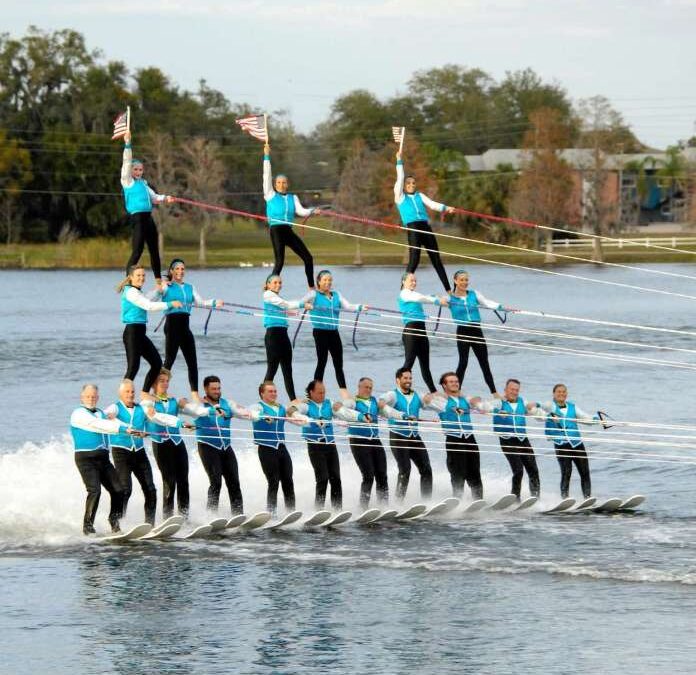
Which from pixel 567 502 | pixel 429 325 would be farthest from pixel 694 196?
pixel 567 502

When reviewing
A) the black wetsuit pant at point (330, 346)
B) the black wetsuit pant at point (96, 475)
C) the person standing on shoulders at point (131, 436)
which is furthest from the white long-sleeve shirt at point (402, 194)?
the black wetsuit pant at point (96, 475)

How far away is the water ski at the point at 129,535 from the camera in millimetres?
21406

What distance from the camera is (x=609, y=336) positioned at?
57.1 metres

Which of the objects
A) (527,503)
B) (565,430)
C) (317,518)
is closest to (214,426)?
(317,518)

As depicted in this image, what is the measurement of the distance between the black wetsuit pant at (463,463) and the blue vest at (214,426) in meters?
3.48

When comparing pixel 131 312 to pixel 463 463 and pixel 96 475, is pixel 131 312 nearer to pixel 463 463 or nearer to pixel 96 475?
pixel 96 475

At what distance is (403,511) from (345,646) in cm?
610

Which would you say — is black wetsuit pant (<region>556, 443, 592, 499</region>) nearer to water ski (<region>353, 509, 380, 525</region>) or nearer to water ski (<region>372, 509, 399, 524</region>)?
water ski (<region>372, 509, 399, 524</region>)

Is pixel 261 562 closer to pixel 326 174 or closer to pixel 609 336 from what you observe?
pixel 609 336

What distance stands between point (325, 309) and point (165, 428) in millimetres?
2787

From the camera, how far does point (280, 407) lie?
21734mm

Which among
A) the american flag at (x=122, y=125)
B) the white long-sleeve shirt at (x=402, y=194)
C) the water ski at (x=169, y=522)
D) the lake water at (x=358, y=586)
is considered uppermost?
the american flag at (x=122, y=125)

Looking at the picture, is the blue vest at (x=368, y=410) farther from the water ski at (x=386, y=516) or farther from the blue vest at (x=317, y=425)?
the water ski at (x=386, y=516)

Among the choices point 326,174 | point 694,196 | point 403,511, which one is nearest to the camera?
point 403,511
